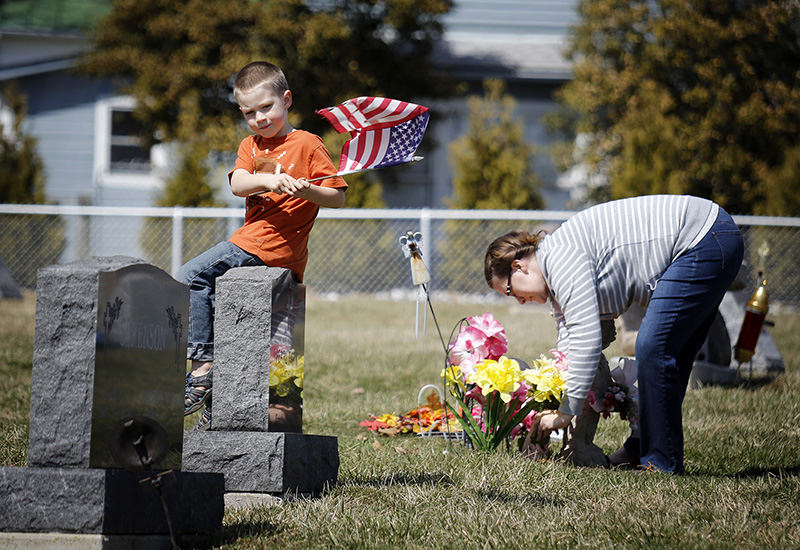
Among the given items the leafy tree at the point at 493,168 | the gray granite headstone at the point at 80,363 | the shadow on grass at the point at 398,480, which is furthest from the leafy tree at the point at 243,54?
the gray granite headstone at the point at 80,363

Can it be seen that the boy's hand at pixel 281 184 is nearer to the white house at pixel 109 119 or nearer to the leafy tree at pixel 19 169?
the leafy tree at pixel 19 169

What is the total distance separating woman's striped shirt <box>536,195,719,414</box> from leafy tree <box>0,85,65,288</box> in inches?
411

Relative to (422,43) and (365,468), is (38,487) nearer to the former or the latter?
(365,468)

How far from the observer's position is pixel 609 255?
13.8ft

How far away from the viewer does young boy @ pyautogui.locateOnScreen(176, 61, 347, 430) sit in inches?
164

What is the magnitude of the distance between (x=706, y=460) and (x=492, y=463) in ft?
4.39

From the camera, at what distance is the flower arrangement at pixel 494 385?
4430mm

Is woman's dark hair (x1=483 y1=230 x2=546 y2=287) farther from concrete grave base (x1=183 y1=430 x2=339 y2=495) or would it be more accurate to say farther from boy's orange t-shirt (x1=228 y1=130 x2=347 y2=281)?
concrete grave base (x1=183 y1=430 x2=339 y2=495)

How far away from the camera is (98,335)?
2.77m

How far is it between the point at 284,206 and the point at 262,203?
0.13 meters

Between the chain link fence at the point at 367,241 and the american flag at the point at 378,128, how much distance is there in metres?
A: 7.09

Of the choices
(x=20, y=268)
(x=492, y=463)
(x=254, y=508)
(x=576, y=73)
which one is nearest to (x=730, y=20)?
(x=576, y=73)

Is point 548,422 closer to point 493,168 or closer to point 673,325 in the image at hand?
point 673,325

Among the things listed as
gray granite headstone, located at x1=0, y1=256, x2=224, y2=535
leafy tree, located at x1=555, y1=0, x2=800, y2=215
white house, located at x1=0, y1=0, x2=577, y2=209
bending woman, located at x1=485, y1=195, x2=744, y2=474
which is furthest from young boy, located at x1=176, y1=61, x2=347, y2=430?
white house, located at x1=0, y1=0, x2=577, y2=209
